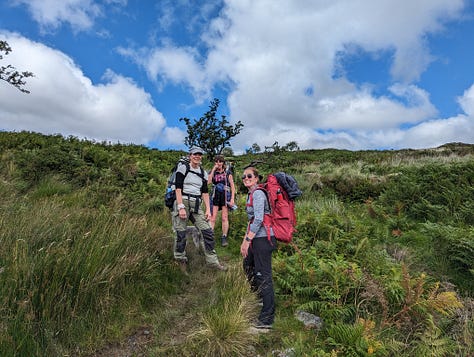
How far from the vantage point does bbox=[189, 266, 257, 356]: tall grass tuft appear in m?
3.35

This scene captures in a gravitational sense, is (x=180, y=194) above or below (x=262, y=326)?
above

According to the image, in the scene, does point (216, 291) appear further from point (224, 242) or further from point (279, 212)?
point (224, 242)

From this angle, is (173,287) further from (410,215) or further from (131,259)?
(410,215)

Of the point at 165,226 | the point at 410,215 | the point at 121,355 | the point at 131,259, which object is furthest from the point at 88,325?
the point at 410,215

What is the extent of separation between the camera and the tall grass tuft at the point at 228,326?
3350 millimetres

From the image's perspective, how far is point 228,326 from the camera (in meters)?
3.50

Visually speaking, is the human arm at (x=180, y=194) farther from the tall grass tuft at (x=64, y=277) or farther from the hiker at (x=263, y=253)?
the hiker at (x=263, y=253)

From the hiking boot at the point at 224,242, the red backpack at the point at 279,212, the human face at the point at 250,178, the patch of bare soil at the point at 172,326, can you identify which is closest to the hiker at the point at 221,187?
the hiking boot at the point at 224,242

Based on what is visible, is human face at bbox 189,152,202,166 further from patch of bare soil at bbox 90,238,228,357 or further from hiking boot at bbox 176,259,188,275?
patch of bare soil at bbox 90,238,228,357

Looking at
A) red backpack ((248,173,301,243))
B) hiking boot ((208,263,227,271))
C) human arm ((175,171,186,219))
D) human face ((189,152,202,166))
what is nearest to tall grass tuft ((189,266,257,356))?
red backpack ((248,173,301,243))

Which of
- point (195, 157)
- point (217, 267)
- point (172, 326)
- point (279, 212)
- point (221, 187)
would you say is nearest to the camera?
point (279, 212)

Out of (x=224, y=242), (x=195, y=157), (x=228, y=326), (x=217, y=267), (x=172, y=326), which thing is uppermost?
(x=195, y=157)

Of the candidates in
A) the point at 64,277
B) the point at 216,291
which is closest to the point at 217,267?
the point at 216,291

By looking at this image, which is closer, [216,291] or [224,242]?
[216,291]
